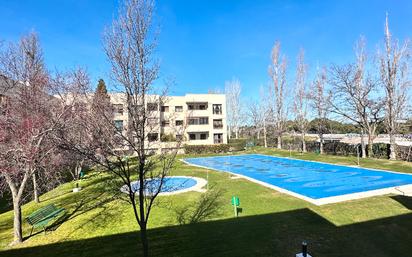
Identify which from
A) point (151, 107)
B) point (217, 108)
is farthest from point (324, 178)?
point (217, 108)

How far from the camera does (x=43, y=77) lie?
32.0 ft

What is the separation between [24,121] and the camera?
769 centimetres

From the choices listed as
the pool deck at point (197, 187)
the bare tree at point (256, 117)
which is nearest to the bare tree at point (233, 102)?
the bare tree at point (256, 117)

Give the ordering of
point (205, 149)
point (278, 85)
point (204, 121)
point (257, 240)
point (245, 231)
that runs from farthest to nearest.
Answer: point (204, 121)
point (278, 85)
point (205, 149)
point (245, 231)
point (257, 240)

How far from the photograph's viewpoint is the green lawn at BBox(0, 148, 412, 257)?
643 cm

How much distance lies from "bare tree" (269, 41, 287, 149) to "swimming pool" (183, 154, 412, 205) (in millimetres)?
13355

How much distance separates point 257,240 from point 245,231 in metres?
0.64

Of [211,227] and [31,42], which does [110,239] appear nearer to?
[211,227]

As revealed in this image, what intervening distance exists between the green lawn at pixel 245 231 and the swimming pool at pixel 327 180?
136 cm

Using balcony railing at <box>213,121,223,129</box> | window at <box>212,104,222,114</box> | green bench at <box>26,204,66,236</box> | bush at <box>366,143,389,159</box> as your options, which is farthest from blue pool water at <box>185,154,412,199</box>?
window at <box>212,104,222,114</box>

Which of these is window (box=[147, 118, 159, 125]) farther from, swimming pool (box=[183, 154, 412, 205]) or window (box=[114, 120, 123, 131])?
swimming pool (box=[183, 154, 412, 205])

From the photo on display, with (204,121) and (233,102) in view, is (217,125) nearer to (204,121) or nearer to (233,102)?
(204,121)

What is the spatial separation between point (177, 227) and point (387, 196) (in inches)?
375

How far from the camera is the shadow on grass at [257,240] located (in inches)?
247
